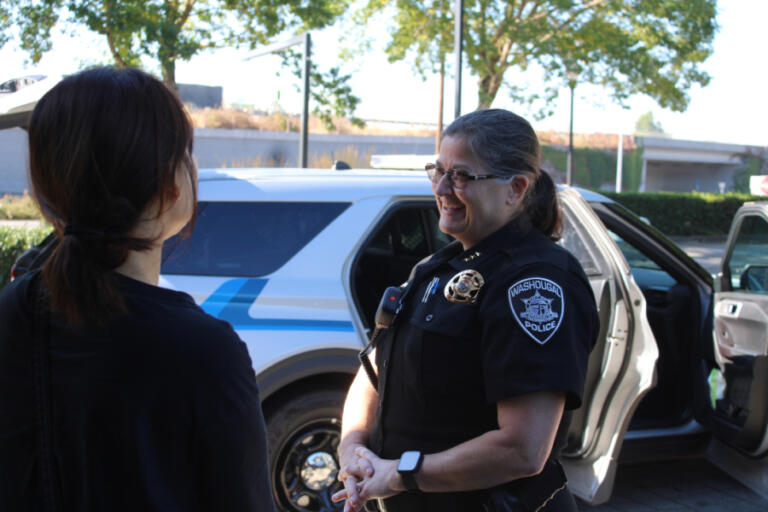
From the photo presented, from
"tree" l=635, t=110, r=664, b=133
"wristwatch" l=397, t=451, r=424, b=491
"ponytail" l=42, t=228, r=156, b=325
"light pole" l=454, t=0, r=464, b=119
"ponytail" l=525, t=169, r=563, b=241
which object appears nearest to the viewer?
"ponytail" l=42, t=228, r=156, b=325

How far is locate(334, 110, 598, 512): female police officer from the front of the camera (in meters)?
1.58

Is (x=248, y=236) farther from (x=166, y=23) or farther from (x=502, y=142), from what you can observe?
(x=166, y=23)

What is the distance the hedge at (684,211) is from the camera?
84.4ft

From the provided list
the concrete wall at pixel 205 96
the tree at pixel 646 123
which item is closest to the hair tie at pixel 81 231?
the concrete wall at pixel 205 96

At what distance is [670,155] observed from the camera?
53812 mm

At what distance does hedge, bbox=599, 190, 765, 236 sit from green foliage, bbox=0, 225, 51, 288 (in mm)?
21364

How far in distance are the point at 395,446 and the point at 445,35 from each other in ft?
67.9

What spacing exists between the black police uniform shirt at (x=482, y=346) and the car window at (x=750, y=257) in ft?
8.99

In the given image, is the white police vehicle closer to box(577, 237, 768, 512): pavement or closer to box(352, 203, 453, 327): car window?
box(577, 237, 768, 512): pavement

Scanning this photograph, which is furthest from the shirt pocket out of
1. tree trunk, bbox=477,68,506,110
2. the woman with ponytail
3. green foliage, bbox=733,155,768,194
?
green foliage, bbox=733,155,768,194

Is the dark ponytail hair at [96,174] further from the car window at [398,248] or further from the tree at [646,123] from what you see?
the tree at [646,123]

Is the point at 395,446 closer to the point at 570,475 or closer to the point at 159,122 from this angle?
the point at 159,122

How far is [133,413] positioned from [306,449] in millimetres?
2441

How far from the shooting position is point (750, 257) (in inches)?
164
